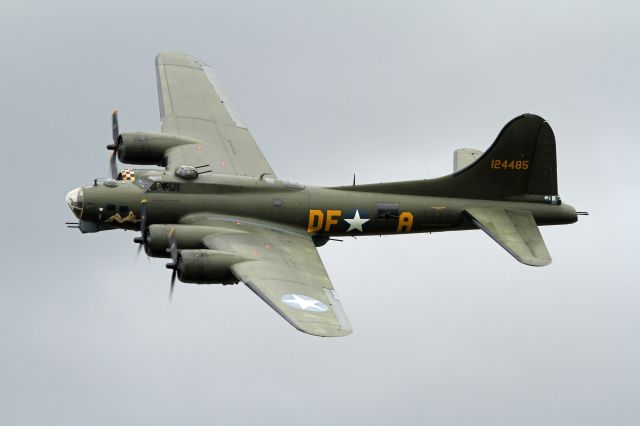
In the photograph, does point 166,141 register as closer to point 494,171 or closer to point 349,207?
point 349,207

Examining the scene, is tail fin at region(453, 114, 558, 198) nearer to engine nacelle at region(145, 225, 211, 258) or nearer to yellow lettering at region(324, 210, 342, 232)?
yellow lettering at region(324, 210, 342, 232)

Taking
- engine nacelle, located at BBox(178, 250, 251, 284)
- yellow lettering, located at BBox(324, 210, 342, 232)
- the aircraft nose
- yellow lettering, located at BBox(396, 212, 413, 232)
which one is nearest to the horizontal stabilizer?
yellow lettering, located at BBox(396, 212, 413, 232)

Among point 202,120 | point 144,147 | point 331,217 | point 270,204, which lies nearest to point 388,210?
point 331,217

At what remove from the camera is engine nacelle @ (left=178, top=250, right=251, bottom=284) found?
212 ft

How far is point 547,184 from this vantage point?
2889 inches

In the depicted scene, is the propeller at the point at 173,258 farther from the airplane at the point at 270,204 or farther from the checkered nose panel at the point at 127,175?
the checkered nose panel at the point at 127,175

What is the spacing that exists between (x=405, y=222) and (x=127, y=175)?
37.5 feet

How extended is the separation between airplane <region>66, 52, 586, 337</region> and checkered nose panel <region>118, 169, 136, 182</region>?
6 centimetres

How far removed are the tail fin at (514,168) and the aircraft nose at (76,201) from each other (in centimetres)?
1515

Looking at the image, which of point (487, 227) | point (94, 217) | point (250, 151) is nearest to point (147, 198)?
point (94, 217)

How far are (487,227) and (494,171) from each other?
3.04 meters

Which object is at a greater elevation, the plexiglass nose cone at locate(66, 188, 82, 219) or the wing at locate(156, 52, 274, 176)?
the wing at locate(156, 52, 274, 176)

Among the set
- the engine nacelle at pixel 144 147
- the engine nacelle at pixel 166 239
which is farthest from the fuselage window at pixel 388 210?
A: the engine nacelle at pixel 144 147

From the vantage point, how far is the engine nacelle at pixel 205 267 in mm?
64500
